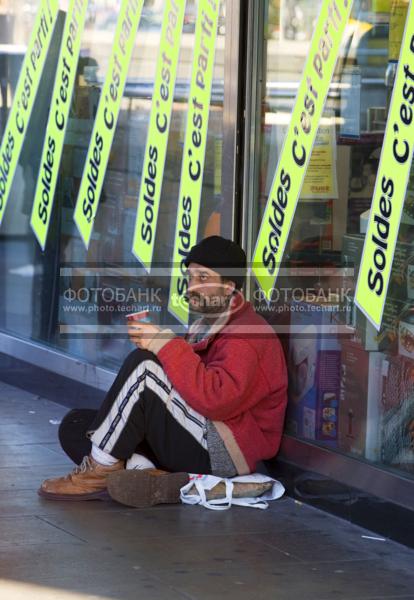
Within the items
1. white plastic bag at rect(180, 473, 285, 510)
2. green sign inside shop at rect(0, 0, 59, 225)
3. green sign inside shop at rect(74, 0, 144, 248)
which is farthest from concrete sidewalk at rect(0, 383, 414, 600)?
green sign inside shop at rect(0, 0, 59, 225)

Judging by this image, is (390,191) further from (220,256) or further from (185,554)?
(185,554)

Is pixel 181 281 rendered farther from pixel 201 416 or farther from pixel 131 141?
pixel 201 416

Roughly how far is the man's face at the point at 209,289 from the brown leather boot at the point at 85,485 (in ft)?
2.43

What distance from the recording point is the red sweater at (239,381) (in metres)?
4.98

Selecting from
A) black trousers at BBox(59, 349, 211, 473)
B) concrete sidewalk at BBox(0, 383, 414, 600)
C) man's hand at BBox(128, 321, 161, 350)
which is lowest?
concrete sidewalk at BBox(0, 383, 414, 600)

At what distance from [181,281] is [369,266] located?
1.52m

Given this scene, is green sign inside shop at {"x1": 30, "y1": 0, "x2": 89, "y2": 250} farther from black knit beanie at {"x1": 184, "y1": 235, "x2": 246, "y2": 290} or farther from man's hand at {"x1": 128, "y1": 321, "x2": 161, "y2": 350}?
man's hand at {"x1": 128, "y1": 321, "x2": 161, "y2": 350}

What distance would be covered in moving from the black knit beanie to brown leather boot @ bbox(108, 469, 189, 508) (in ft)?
2.79

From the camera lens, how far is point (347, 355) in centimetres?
520

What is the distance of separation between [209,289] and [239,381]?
0.43 meters

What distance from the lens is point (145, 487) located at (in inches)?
199

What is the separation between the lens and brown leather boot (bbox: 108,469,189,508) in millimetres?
5020

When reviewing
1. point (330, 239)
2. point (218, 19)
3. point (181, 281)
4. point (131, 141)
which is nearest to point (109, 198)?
point (131, 141)

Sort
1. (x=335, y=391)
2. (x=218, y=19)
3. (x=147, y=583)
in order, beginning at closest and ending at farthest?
(x=147, y=583)
(x=335, y=391)
(x=218, y=19)
